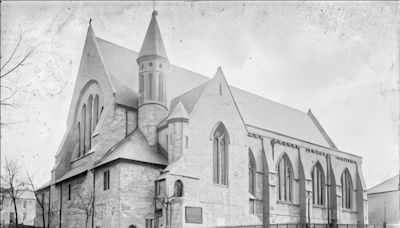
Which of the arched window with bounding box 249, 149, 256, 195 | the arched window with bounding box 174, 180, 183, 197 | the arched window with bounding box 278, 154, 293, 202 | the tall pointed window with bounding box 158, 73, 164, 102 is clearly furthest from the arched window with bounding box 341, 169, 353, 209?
the arched window with bounding box 174, 180, 183, 197

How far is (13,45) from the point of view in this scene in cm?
1992

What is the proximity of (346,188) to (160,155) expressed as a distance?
2949cm

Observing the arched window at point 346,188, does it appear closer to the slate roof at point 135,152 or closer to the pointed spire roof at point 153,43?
the slate roof at point 135,152

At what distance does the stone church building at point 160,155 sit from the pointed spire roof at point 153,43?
9 centimetres

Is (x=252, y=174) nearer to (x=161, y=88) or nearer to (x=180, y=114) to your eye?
(x=180, y=114)

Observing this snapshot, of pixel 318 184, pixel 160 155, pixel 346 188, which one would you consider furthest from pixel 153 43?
pixel 346 188

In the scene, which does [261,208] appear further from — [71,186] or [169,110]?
[71,186]

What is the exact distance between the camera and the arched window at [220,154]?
1487 inches

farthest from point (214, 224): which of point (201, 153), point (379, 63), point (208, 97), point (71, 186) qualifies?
point (379, 63)

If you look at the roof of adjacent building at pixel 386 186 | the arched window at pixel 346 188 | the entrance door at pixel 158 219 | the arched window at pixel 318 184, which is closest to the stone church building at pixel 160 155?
the entrance door at pixel 158 219

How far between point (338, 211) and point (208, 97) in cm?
2493

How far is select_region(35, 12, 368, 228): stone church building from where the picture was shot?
113 ft

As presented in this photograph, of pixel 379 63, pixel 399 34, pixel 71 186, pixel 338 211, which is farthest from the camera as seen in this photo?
pixel 338 211

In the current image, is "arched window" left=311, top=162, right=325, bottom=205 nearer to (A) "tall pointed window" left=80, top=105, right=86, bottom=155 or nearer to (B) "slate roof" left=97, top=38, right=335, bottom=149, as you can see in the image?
(B) "slate roof" left=97, top=38, right=335, bottom=149
